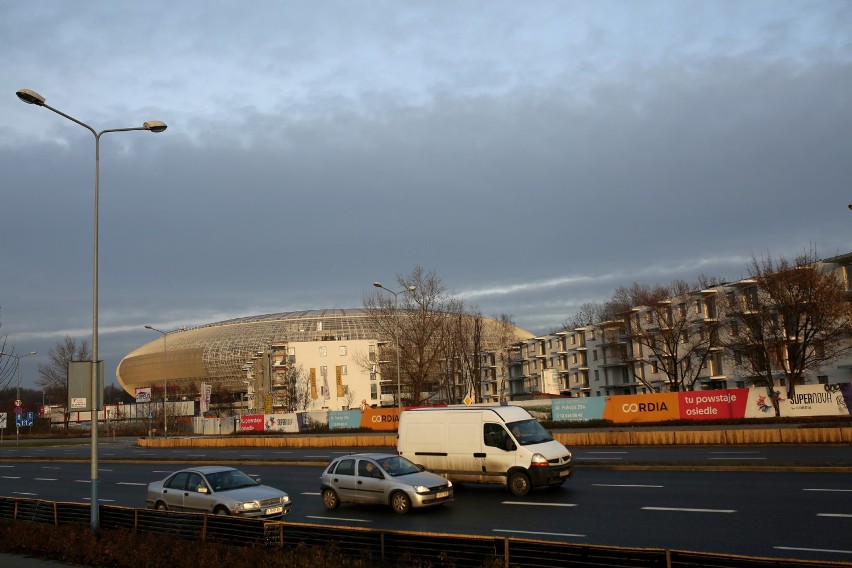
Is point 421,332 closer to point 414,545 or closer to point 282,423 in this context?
point 282,423

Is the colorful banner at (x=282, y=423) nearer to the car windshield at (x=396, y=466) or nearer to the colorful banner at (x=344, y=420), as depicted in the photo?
the colorful banner at (x=344, y=420)

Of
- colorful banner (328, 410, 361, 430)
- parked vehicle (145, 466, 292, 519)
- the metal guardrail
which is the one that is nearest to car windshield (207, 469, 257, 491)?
parked vehicle (145, 466, 292, 519)

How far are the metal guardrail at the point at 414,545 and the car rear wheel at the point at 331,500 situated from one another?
5893 millimetres

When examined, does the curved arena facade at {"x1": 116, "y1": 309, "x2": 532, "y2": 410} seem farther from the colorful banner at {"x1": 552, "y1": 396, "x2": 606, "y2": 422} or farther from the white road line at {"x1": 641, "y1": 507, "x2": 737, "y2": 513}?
the white road line at {"x1": 641, "y1": 507, "x2": 737, "y2": 513}

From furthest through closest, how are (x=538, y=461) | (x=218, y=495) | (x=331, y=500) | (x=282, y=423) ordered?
(x=282, y=423) < (x=538, y=461) < (x=331, y=500) < (x=218, y=495)

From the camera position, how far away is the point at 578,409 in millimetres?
51250

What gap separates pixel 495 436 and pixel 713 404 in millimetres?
28450

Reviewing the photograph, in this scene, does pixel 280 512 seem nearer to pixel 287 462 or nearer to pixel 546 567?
pixel 546 567

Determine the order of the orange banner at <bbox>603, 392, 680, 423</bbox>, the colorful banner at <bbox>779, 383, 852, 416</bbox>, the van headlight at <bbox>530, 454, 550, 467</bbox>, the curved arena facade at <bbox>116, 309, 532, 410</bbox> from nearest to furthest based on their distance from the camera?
the van headlight at <bbox>530, 454, 550, 467</bbox> < the colorful banner at <bbox>779, 383, 852, 416</bbox> < the orange banner at <bbox>603, 392, 680, 423</bbox> < the curved arena facade at <bbox>116, 309, 532, 410</bbox>

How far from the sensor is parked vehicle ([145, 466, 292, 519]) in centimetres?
1720

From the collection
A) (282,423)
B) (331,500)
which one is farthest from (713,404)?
(282,423)

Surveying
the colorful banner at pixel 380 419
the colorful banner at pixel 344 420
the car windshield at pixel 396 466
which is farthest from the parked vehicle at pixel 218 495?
the colorful banner at pixel 344 420

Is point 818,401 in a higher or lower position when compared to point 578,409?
higher

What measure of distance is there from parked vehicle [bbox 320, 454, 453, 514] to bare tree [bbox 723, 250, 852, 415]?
1644 inches
